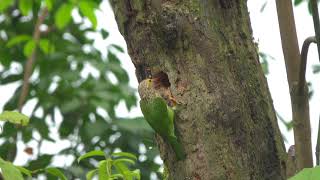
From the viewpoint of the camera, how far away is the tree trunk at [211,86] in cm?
92

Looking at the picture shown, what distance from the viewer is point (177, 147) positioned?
0.93 metres

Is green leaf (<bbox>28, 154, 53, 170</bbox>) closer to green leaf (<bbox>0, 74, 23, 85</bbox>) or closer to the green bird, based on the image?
green leaf (<bbox>0, 74, 23, 85</bbox>)

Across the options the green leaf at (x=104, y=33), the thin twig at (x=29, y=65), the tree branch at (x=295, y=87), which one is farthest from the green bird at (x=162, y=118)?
the green leaf at (x=104, y=33)

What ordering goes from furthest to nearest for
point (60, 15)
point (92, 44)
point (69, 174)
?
1. point (92, 44)
2. point (60, 15)
3. point (69, 174)

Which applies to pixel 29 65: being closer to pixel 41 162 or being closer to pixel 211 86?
pixel 41 162

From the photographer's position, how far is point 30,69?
7.34 ft

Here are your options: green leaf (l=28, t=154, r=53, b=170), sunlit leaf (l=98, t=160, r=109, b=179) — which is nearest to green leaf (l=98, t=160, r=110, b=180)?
sunlit leaf (l=98, t=160, r=109, b=179)

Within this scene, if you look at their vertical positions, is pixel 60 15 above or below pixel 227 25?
above

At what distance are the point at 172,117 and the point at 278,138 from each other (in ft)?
0.55

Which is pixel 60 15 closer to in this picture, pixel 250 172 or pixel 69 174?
pixel 69 174

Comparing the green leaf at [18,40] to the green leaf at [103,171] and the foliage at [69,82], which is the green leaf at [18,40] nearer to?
the foliage at [69,82]

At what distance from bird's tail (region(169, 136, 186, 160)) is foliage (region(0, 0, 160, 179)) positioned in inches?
35.5

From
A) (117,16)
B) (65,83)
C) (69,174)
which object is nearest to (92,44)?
(65,83)

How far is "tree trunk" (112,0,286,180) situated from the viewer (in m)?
0.92
